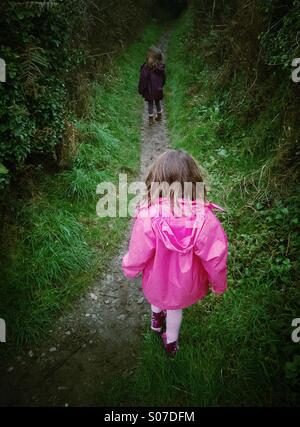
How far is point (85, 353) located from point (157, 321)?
86cm

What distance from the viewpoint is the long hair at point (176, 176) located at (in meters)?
2.69

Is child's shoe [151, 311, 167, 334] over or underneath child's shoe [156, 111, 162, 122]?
underneath

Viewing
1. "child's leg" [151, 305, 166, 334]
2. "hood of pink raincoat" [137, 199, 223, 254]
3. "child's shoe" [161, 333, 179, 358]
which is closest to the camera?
"hood of pink raincoat" [137, 199, 223, 254]

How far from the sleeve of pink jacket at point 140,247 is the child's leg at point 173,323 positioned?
595 mm

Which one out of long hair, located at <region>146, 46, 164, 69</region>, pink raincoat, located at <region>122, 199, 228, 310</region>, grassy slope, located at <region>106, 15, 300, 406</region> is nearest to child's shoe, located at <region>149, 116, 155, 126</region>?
long hair, located at <region>146, 46, 164, 69</region>

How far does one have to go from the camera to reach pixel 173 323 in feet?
10.2

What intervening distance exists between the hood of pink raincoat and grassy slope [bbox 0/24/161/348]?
76.3 inches

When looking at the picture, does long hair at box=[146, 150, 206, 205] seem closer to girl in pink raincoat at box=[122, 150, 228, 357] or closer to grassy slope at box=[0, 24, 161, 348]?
girl in pink raincoat at box=[122, 150, 228, 357]

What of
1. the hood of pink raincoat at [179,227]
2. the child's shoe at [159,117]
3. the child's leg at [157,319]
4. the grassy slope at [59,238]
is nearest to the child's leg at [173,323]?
the child's leg at [157,319]

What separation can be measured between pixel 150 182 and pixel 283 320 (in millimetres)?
1909

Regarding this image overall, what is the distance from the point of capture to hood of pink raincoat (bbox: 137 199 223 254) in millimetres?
2586

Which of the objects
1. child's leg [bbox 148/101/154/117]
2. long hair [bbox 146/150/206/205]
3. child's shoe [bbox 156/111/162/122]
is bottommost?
long hair [bbox 146/150/206/205]

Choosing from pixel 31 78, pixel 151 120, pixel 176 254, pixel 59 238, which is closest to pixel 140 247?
pixel 176 254

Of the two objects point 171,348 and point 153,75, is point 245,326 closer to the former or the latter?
point 171,348
